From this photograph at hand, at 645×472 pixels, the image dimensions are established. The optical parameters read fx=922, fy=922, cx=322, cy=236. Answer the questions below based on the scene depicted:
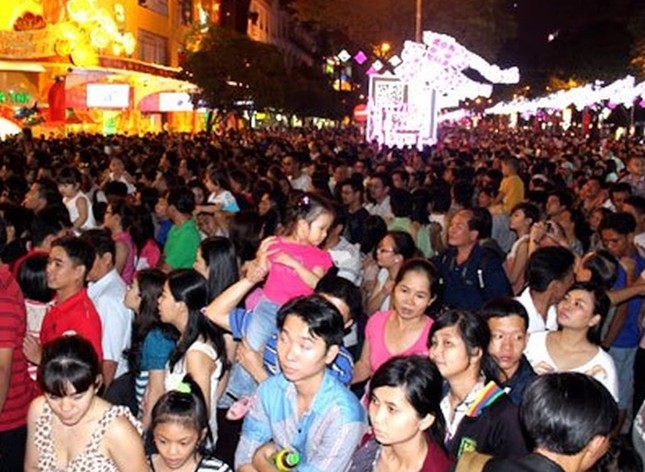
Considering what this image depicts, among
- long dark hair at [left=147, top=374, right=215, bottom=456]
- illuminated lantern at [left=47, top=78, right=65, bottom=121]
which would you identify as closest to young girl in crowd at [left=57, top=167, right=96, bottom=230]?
long dark hair at [left=147, top=374, right=215, bottom=456]

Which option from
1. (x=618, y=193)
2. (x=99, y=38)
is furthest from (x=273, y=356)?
(x=99, y=38)

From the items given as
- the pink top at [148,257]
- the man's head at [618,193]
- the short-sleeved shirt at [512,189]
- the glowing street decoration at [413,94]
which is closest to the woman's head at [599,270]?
the man's head at [618,193]

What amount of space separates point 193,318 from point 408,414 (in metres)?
1.80

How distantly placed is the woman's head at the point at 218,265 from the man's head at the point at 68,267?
757mm

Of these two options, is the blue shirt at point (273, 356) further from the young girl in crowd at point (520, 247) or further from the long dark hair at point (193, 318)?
the young girl in crowd at point (520, 247)

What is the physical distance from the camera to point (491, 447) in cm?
370

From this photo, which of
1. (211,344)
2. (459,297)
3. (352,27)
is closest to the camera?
(211,344)

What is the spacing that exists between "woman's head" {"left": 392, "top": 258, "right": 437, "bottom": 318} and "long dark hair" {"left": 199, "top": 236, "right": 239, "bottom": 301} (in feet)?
3.72

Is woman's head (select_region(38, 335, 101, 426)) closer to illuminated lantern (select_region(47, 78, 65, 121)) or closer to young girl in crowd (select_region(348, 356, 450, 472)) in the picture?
young girl in crowd (select_region(348, 356, 450, 472))

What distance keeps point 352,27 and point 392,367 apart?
3380 cm

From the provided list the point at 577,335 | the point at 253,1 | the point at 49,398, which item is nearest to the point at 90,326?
the point at 49,398

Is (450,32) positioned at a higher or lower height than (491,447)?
higher

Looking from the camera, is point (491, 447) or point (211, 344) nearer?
point (491, 447)

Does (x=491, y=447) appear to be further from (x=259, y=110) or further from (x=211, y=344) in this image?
(x=259, y=110)
